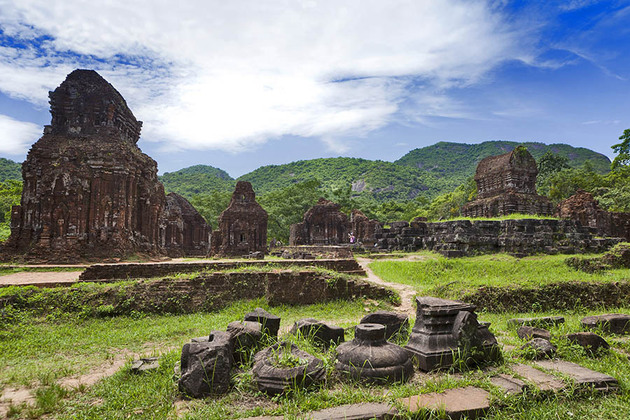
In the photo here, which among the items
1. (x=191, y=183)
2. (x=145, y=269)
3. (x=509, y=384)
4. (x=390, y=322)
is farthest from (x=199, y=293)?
(x=191, y=183)

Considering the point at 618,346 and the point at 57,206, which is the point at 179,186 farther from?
the point at 618,346

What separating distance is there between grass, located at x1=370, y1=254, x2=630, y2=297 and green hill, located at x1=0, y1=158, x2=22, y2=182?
53490 millimetres

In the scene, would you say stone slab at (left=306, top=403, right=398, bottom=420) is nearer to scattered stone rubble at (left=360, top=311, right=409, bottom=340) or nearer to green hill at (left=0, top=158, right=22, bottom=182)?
scattered stone rubble at (left=360, top=311, right=409, bottom=340)

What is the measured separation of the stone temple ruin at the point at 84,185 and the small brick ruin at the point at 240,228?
194 inches

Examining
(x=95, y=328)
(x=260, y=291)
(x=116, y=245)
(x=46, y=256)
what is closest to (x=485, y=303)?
(x=260, y=291)

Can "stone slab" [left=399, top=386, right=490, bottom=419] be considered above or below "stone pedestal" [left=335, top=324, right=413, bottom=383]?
below

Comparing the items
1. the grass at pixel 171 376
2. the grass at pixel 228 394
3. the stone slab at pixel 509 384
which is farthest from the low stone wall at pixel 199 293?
the stone slab at pixel 509 384

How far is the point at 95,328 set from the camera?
21.2ft

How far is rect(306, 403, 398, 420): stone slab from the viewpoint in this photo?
2682mm

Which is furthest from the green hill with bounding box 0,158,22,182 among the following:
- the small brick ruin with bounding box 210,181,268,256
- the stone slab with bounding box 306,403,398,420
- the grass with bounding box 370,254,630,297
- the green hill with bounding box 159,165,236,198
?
the stone slab with bounding box 306,403,398,420

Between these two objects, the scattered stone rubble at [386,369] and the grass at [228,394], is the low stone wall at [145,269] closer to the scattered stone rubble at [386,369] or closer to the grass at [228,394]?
the grass at [228,394]

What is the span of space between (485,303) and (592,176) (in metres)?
37.0

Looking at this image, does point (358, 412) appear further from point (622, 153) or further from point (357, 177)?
point (357, 177)

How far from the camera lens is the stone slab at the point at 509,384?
309 centimetres
